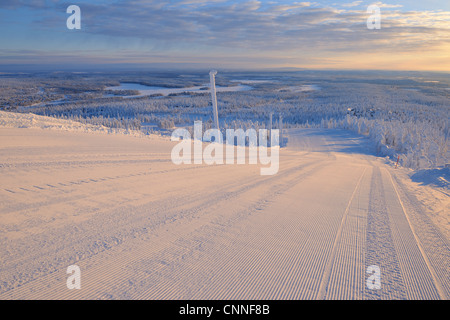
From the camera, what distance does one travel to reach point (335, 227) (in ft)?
11.4

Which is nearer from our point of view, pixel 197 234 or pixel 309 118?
pixel 197 234

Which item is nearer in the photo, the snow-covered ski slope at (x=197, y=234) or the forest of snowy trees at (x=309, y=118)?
the snow-covered ski slope at (x=197, y=234)

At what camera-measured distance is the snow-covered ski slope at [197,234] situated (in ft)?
7.16

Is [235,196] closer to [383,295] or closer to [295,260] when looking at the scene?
[295,260]

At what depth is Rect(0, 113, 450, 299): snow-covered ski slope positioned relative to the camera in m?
2.18

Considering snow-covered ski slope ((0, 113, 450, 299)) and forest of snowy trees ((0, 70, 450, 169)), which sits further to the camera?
forest of snowy trees ((0, 70, 450, 169))

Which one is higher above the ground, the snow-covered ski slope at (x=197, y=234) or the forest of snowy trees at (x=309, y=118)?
the forest of snowy trees at (x=309, y=118)

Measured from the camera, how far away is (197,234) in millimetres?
2973

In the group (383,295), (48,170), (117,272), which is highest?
(48,170)

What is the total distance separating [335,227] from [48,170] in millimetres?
4031

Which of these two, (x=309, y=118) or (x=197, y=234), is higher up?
(x=309, y=118)
